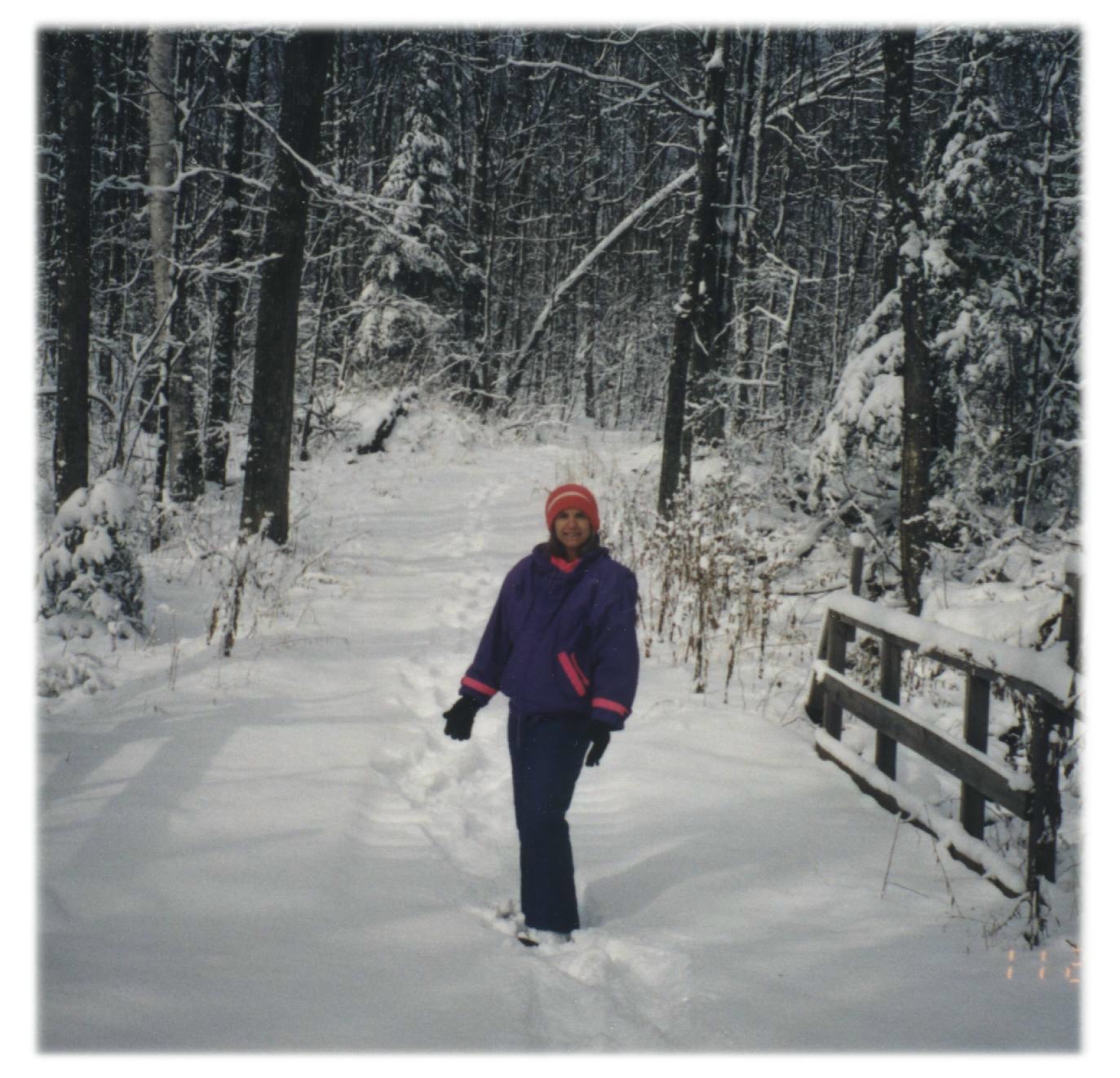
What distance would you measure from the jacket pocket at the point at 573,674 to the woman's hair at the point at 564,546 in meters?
0.44

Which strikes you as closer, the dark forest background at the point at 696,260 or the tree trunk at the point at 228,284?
the dark forest background at the point at 696,260

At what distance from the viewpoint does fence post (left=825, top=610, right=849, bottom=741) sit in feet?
17.6

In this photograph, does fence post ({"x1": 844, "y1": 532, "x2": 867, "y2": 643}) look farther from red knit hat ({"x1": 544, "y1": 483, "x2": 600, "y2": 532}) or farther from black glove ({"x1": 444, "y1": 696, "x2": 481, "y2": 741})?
black glove ({"x1": 444, "y1": 696, "x2": 481, "y2": 741})

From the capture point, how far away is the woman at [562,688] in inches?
129

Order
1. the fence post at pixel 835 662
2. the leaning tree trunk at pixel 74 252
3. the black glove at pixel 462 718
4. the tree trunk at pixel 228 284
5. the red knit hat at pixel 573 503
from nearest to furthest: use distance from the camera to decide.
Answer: the red knit hat at pixel 573 503
the black glove at pixel 462 718
the fence post at pixel 835 662
the leaning tree trunk at pixel 74 252
the tree trunk at pixel 228 284

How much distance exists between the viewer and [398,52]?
2409 cm

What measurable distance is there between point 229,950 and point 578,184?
3081cm

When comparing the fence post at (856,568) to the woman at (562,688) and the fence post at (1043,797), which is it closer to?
the fence post at (1043,797)

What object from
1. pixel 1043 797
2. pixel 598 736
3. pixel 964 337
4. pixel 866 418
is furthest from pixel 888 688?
pixel 964 337

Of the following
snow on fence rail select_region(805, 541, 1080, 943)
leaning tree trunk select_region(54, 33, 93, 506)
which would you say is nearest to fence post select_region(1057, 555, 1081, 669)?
snow on fence rail select_region(805, 541, 1080, 943)

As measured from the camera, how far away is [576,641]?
3324 mm

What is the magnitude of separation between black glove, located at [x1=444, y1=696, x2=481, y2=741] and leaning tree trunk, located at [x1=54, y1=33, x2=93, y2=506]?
610 cm

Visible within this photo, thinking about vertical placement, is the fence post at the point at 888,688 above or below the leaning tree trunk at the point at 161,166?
below

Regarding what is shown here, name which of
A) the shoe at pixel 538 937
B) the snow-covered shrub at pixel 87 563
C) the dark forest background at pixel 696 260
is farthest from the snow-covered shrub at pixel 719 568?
the snow-covered shrub at pixel 87 563
